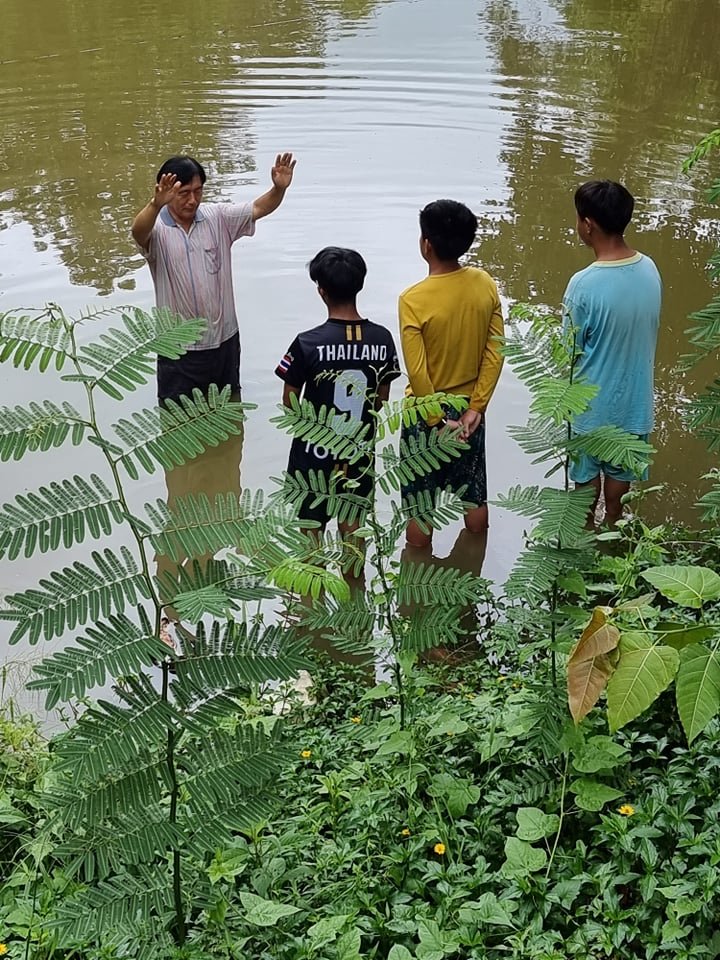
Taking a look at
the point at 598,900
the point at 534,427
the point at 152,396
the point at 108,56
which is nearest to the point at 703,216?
the point at 152,396

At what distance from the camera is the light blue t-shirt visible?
12.2 ft

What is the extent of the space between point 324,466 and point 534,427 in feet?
4.78

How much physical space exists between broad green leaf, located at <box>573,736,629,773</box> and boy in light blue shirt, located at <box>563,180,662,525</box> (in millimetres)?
1423

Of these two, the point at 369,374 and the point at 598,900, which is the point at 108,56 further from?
the point at 598,900

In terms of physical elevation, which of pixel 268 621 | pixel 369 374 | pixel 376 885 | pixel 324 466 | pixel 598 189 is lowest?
pixel 268 621

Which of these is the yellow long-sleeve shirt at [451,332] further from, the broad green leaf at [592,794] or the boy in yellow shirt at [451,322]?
the broad green leaf at [592,794]

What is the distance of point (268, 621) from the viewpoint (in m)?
4.41

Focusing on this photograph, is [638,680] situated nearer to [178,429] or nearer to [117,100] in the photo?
[178,429]

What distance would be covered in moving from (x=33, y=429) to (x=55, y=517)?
17cm

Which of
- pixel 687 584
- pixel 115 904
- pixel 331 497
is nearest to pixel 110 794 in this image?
pixel 115 904

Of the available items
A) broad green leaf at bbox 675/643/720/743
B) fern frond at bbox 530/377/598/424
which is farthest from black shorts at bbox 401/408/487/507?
broad green leaf at bbox 675/643/720/743

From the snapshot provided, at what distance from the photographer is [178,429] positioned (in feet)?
6.57

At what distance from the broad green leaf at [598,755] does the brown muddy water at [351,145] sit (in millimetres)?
2051

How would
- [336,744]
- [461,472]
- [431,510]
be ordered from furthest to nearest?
1. [461,472]
2. [336,744]
3. [431,510]
